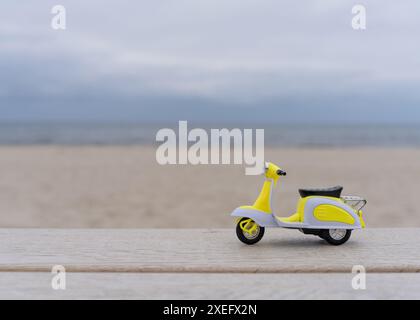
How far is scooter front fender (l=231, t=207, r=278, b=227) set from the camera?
195 cm

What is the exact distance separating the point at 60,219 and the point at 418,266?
175 inches

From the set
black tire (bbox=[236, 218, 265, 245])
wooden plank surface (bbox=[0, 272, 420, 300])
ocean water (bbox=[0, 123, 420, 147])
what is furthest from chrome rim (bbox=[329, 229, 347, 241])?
ocean water (bbox=[0, 123, 420, 147])

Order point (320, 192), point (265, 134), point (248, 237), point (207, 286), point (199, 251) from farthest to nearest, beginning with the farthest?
point (265, 134) < point (320, 192) < point (248, 237) < point (199, 251) < point (207, 286)

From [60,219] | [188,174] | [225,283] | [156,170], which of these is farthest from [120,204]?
[225,283]

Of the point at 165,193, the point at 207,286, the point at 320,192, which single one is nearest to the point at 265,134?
the point at 165,193

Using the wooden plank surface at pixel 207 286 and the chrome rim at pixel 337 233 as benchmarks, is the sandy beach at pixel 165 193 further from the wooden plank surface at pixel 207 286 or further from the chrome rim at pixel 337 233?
the wooden plank surface at pixel 207 286

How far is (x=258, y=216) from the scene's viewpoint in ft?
6.43

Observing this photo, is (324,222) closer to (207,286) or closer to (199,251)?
(199,251)

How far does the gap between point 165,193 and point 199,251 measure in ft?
17.1

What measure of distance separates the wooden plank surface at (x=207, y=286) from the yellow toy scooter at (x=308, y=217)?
1.45ft

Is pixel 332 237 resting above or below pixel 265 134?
below

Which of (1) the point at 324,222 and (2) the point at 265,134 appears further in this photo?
(2) the point at 265,134

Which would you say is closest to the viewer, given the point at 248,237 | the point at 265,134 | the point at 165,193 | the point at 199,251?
the point at 199,251
